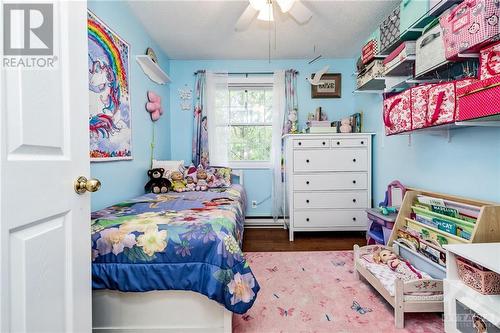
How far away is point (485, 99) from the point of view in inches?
48.1

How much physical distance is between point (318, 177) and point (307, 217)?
1.65 feet

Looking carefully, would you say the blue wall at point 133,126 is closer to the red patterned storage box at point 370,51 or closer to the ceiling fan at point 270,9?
the ceiling fan at point 270,9

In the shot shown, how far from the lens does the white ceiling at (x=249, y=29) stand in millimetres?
2377

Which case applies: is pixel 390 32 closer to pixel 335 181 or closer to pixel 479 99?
pixel 479 99

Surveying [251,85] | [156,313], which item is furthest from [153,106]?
[156,313]

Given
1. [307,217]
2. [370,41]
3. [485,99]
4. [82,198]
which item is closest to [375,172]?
[307,217]

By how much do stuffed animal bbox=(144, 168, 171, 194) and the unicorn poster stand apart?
1.53 feet

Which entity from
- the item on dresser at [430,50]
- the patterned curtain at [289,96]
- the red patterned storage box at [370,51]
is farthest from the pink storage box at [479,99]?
the patterned curtain at [289,96]

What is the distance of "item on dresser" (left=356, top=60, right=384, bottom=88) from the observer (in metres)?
2.29

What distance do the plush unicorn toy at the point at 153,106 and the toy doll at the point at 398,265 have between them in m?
2.63

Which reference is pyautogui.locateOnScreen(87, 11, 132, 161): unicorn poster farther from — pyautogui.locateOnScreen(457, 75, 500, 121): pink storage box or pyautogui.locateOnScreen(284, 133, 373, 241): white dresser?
pyautogui.locateOnScreen(457, 75, 500, 121): pink storage box

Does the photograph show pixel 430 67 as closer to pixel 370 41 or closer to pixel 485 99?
pixel 485 99

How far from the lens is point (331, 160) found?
3.07 meters

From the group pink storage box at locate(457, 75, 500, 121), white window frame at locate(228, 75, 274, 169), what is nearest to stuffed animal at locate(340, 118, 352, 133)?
white window frame at locate(228, 75, 274, 169)
